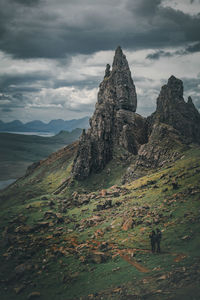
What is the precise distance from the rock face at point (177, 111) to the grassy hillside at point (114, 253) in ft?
367

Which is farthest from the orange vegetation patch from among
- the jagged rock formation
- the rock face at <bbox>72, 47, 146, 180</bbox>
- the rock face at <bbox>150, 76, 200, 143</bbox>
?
the rock face at <bbox>150, 76, 200, 143</bbox>

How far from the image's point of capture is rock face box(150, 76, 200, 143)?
178 metres

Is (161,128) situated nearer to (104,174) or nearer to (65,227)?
(104,174)

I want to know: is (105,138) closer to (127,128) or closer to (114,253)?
(127,128)

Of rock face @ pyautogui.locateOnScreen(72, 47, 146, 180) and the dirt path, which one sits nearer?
the dirt path

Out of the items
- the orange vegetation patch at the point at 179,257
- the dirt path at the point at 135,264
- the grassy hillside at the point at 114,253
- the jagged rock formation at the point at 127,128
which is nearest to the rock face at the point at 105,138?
the jagged rock formation at the point at 127,128

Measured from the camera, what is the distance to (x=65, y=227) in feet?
214

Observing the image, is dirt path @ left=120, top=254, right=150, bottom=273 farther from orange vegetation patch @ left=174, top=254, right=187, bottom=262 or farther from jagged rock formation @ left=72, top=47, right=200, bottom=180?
jagged rock formation @ left=72, top=47, right=200, bottom=180

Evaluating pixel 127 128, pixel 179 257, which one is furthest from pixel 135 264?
pixel 127 128

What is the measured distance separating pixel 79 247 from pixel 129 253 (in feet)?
43.3

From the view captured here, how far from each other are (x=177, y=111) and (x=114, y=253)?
159 meters

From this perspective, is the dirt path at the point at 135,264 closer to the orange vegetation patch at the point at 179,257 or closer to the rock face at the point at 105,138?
the orange vegetation patch at the point at 179,257

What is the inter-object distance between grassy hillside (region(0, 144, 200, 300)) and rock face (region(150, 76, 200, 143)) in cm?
11180

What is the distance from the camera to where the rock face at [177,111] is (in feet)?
583
